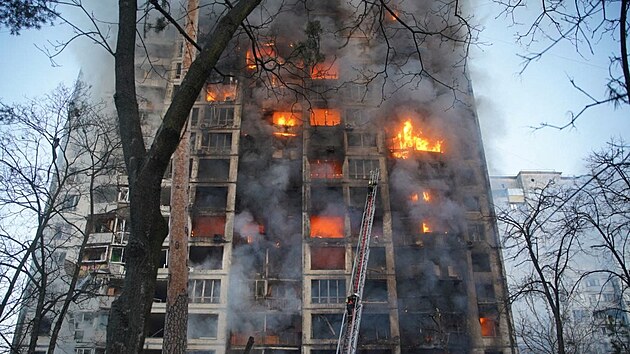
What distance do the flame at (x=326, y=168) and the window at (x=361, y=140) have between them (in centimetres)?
211

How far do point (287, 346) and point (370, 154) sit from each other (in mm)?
16205

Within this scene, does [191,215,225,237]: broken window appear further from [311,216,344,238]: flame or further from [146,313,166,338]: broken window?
[311,216,344,238]: flame

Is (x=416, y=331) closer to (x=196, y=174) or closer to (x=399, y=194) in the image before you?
(x=399, y=194)

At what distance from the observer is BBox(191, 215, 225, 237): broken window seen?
35.6 meters

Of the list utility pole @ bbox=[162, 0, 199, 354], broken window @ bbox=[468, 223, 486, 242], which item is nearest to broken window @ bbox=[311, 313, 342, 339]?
broken window @ bbox=[468, 223, 486, 242]

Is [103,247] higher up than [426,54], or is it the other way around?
[426,54]

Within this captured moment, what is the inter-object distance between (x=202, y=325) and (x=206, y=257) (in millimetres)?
5132

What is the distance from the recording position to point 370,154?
3831 centimetres

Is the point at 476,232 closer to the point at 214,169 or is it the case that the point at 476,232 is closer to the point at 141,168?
the point at 214,169

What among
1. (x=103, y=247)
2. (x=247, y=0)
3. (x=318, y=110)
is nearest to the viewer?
(x=247, y=0)

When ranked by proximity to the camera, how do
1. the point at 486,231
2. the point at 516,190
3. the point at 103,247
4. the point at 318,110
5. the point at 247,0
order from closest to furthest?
the point at 247,0
the point at 103,247
the point at 486,231
the point at 318,110
the point at 516,190

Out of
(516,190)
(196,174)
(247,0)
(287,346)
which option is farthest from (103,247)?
(516,190)

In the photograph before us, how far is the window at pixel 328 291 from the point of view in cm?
3256

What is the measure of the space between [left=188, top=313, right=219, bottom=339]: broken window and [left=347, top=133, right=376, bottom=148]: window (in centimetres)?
1742
